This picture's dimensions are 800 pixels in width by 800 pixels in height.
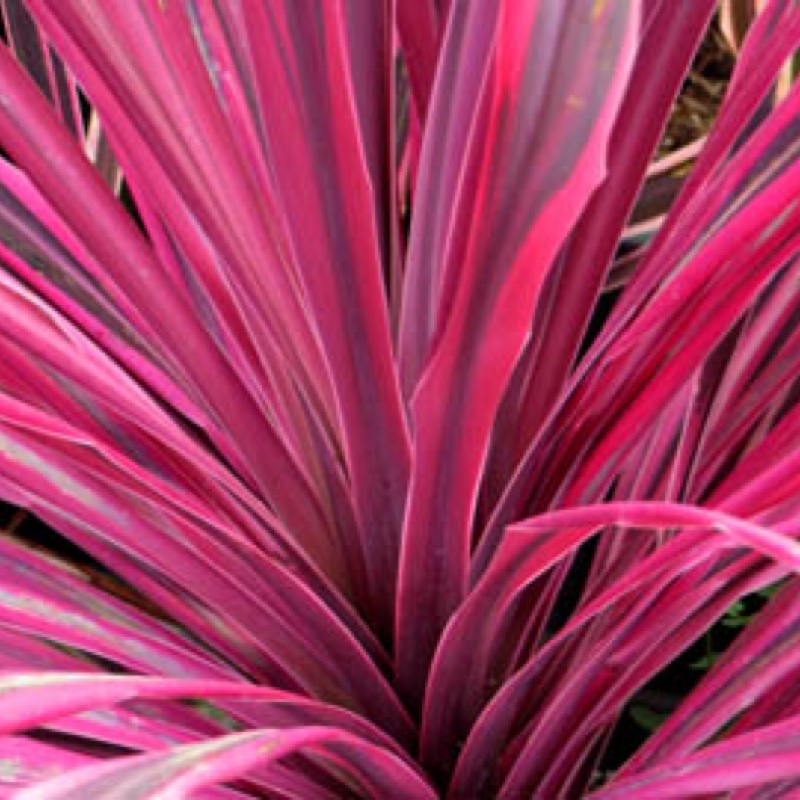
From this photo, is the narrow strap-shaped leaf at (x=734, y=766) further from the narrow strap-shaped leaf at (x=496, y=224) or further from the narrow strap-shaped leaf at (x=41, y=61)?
the narrow strap-shaped leaf at (x=41, y=61)

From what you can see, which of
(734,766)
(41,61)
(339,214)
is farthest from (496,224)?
(41,61)

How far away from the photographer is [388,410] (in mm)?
501

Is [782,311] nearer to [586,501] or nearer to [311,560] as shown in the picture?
[586,501]

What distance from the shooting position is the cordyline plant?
0.43 m

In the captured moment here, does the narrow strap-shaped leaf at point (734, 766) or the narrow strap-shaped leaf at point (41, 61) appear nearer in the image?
the narrow strap-shaped leaf at point (734, 766)

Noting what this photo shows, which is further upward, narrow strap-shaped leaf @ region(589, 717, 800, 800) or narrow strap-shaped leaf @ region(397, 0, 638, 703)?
narrow strap-shaped leaf @ region(397, 0, 638, 703)

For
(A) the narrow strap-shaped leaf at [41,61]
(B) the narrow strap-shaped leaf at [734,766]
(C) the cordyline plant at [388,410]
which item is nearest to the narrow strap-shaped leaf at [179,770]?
(C) the cordyline plant at [388,410]

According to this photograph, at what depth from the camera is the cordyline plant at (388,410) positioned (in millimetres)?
435

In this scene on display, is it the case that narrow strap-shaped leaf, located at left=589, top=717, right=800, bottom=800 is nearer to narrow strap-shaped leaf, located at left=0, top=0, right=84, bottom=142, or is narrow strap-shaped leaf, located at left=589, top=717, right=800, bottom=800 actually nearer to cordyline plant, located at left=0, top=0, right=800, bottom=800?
cordyline plant, located at left=0, top=0, right=800, bottom=800

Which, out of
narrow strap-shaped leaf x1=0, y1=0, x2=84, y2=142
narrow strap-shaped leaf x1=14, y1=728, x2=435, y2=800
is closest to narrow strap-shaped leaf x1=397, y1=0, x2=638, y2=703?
narrow strap-shaped leaf x1=14, y1=728, x2=435, y2=800

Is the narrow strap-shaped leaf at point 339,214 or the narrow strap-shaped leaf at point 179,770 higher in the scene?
the narrow strap-shaped leaf at point 339,214

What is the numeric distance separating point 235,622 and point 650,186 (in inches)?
18.6

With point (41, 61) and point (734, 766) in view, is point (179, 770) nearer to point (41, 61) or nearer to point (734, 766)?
point (734, 766)

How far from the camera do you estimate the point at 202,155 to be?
510mm
